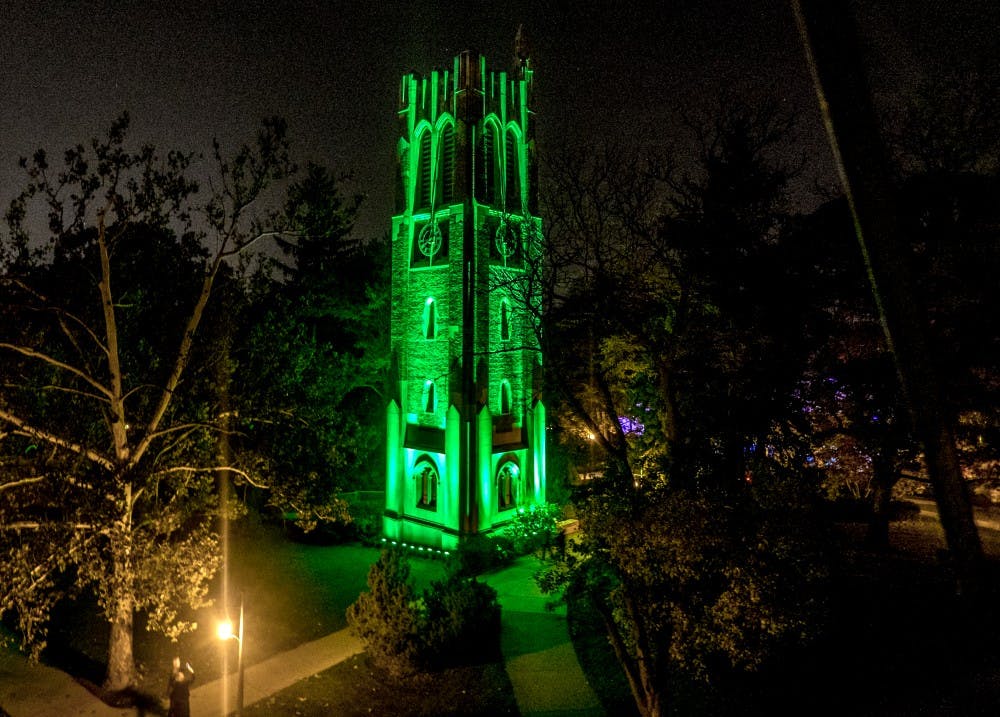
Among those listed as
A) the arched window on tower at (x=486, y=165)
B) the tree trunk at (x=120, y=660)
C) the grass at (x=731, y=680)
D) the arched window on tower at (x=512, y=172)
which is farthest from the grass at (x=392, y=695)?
the arched window on tower at (x=512, y=172)

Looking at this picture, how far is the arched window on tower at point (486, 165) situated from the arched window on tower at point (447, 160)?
116cm

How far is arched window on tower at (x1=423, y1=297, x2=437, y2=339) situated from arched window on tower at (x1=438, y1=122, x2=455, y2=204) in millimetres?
4238

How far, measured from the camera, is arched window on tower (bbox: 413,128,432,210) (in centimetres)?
2516

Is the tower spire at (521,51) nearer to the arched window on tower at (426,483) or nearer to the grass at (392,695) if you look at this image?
the arched window on tower at (426,483)

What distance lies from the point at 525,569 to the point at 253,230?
15.7m

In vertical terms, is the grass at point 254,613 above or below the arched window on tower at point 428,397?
below

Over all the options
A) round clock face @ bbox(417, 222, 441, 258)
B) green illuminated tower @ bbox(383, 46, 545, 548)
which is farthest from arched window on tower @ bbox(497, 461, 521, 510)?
round clock face @ bbox(417, 222, 441, 258)

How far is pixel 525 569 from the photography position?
21984mm

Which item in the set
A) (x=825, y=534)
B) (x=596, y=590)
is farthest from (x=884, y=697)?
(x=596, y=590)

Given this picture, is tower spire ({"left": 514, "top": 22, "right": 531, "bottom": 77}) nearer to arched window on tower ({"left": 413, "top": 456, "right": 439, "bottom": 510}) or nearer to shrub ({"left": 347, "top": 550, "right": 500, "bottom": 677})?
arched window on tower ({"left": 413, "top": 456, "right": 439, "bottom": 510})

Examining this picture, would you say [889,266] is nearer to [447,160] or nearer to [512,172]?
[447,160]

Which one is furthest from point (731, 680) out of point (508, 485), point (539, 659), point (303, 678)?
point (508, 485)

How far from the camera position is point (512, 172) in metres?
25.9

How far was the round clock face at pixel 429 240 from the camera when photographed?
24328 millimetres
